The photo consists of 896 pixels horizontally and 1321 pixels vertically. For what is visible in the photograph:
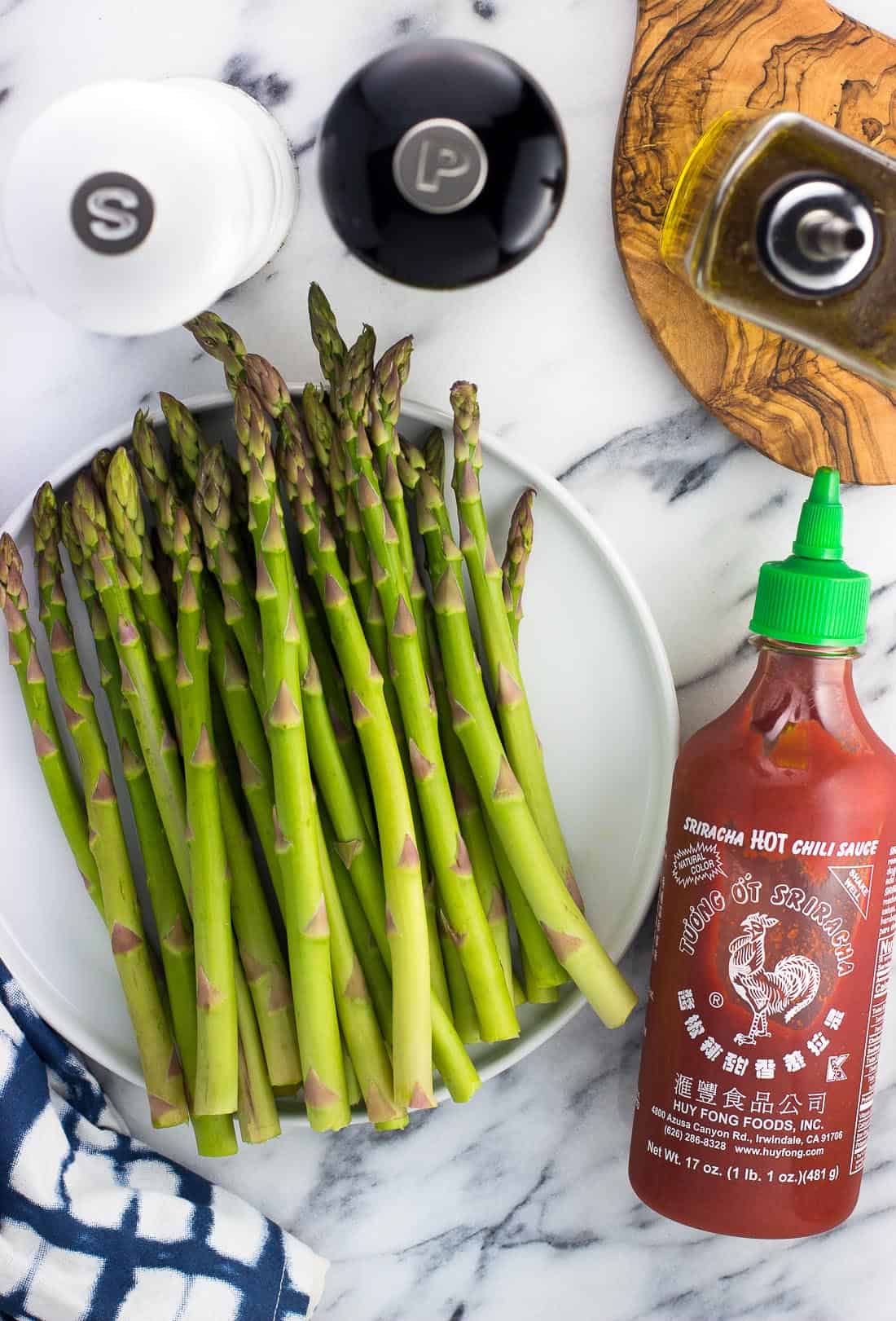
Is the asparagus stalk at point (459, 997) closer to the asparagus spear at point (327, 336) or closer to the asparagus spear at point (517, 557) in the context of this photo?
the asparagus spear at point (517, 557)

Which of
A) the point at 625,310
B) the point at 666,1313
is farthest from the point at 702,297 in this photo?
the point at 666,1313

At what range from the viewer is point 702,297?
30.0 inches

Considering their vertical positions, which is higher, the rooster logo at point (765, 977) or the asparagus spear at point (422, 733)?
the asparagus spear at point (422, 733)

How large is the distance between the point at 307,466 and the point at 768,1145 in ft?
1.83

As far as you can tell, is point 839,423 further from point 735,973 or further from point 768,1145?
point 768,1145

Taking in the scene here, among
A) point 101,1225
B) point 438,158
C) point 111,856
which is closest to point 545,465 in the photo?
point 438,158

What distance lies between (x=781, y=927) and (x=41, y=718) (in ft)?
1.77

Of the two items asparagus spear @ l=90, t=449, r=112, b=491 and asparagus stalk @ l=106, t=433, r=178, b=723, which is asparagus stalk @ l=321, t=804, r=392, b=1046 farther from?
asparagus spear @ l=90, t=449, r=112, b=491

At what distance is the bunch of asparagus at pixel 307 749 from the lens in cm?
71

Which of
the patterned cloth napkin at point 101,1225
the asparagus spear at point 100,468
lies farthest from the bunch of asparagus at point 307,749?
the patterned cloth napkin at point 101,1225

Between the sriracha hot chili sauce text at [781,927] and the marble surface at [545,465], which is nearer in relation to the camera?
the sriracha hot chili sauce text at [781,927]

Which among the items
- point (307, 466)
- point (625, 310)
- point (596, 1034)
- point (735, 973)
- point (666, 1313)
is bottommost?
point (666, 1313)

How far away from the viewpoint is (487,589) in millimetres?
739

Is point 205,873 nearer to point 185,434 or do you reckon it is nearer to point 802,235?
point 185,434
